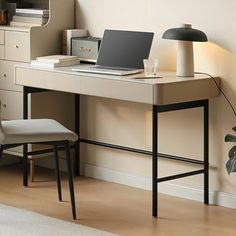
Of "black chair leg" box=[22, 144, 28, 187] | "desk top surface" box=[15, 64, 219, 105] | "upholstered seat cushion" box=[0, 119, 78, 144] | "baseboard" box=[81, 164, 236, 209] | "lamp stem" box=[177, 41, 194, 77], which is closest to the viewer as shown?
"upholstered seat cushion" box=[0, 119, 78, 144]

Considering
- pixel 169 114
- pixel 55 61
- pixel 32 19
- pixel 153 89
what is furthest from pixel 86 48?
pixel 153 89

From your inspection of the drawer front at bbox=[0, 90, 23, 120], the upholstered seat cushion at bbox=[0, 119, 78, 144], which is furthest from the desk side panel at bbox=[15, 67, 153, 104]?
the upholstered seat cushion at bbox=[0, 119, 78, 144]

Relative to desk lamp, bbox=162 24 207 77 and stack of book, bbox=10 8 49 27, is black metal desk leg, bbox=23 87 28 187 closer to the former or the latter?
stack of book, bbox=10 8 49 27

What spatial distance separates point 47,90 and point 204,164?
121 cm

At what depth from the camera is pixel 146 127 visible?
5020mm

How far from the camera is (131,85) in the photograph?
4.37 meters

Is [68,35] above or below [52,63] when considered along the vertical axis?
above

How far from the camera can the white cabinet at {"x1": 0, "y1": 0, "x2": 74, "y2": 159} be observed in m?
5.12

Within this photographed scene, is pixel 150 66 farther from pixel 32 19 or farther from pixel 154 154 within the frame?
pixel 32 19

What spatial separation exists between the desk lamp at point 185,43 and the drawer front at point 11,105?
120 centimetres

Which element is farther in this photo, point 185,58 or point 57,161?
point 57,161

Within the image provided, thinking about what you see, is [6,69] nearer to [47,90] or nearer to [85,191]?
[47,90]

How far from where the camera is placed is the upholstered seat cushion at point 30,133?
13.7 ft

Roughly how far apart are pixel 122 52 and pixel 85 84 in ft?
1.18
